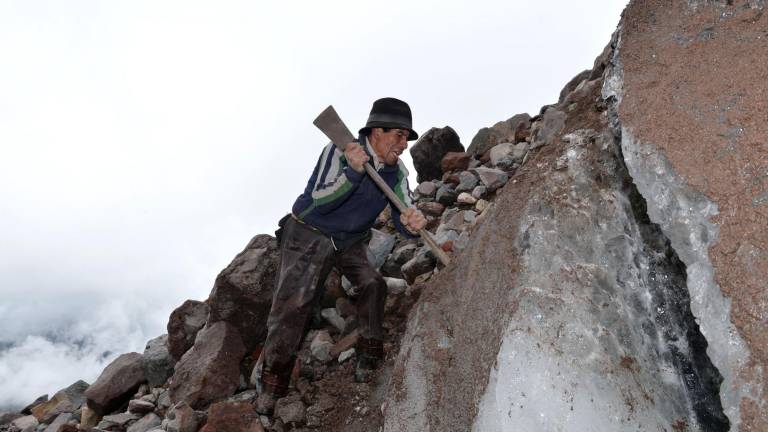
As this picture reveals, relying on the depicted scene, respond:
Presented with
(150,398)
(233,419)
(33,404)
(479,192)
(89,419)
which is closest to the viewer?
(233,419)

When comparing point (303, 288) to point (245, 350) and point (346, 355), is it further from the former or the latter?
point (245, 350)

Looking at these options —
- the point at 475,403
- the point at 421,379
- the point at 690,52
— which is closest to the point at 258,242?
the point at 421,379

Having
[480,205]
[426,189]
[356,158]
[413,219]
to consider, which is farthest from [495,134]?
[356,158]

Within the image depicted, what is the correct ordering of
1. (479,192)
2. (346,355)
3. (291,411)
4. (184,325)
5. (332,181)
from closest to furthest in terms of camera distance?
1. (332,181)
2. (291,411)
3. (346,355)
4. (184,325)
5. (479,192)

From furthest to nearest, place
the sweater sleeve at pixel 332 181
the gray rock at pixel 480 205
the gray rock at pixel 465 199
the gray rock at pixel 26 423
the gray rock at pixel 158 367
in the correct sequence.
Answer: the gray rock at pixel 26 423, the gray rock at pixel 465 199, the gray rock at pixel 480 205, the gray rock at pixel 158 367, the sweater sleeve at pixel 332 181

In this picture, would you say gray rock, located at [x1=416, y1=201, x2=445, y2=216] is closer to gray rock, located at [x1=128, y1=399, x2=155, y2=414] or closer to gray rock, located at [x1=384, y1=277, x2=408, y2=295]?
gray rock, located at [x1=384, y1=277, x2=408, y2=295]

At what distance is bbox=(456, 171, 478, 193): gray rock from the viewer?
723cm

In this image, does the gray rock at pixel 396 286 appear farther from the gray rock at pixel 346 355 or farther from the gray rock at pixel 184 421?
the gray rock at pixel 184 421

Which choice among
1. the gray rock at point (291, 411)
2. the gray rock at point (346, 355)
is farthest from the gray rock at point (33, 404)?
the gray rock at point (346, 355)

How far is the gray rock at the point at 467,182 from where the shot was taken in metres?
7.23

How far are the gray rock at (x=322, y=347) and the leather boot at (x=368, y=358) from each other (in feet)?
→ 1.50

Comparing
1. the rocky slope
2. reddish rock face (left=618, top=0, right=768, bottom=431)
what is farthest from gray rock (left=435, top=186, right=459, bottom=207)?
reddish rock face (left=618, top=0, right=768, bottom=431)

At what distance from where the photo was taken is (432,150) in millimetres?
8734

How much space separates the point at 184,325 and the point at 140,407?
104 centimetres
